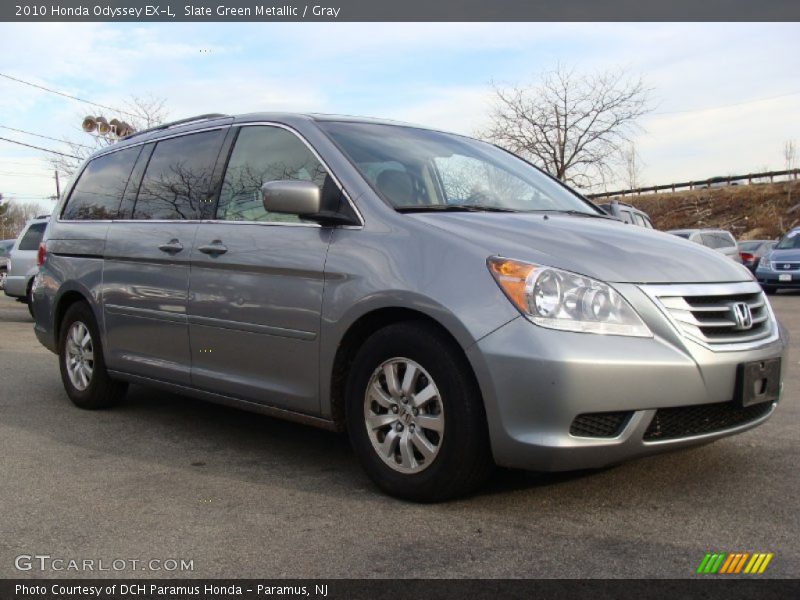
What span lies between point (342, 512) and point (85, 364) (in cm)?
302

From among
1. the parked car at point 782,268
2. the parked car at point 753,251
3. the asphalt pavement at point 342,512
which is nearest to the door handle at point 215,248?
the asphalt pavement at point 342,512

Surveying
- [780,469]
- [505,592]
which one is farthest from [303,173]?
[780,469]

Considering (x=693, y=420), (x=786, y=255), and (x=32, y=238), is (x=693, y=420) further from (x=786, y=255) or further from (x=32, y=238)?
(x=786, y=255)

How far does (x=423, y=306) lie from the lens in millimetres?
3494

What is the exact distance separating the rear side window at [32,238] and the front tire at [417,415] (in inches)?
451

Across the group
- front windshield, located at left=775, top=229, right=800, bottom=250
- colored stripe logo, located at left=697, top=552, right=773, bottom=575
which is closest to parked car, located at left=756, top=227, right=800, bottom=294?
front windshield, located at left=775, top=229, right=800, bottom=250

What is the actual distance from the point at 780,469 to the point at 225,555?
103 inches

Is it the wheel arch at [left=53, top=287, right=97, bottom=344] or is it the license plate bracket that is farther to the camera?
the wheel arch at [left=53, top=287, right=97, bottom=344]

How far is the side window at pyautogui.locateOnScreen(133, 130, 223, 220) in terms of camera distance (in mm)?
4887

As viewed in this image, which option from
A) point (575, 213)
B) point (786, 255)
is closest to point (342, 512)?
point (575, 213)

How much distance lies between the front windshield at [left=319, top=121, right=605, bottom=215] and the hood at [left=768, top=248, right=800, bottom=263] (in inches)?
611

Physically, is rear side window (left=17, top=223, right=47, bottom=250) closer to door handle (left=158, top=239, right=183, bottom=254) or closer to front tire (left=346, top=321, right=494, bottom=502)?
door handle (left=158, top=239, right=183, bottom=254)

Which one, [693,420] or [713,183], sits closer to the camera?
[693,420]

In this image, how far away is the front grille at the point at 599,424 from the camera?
10.7 ft
